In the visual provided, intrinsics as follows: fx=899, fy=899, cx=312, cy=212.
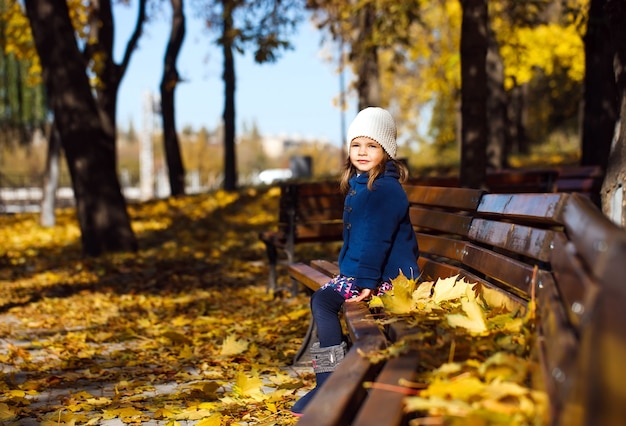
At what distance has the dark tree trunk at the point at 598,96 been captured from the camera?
1040 centimetres

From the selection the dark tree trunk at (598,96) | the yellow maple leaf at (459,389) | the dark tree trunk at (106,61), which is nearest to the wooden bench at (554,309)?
the yellow maple leaf at (459,389)

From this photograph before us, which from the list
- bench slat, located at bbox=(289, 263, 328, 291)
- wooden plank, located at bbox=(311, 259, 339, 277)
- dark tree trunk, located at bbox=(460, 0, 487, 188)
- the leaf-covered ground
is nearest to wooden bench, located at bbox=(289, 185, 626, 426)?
bench slat, located at bbox=(289, 263, 328, 291)

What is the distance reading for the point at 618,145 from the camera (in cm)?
568

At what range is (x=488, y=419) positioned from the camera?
1.94 metres

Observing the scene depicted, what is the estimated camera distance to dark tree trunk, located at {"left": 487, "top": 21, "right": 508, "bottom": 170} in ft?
61.2

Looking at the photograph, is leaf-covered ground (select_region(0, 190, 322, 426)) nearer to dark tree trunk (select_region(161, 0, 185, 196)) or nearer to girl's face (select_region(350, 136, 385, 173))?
girl's face (select_region(350, 136, 385, 173))

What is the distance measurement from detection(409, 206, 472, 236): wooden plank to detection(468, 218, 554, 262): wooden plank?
15cm

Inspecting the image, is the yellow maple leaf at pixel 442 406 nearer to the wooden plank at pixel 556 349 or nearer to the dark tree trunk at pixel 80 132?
the wooden plank at pixel 556 349

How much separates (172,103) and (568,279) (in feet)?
67.7

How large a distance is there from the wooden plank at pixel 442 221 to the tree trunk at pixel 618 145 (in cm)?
117

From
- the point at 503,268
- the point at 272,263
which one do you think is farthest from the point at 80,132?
the point at 503,268

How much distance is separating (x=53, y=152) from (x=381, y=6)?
855 centimetres

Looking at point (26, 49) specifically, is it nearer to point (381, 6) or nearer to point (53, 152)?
point (53, 152)

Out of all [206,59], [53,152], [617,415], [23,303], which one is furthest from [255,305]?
[206,59]
